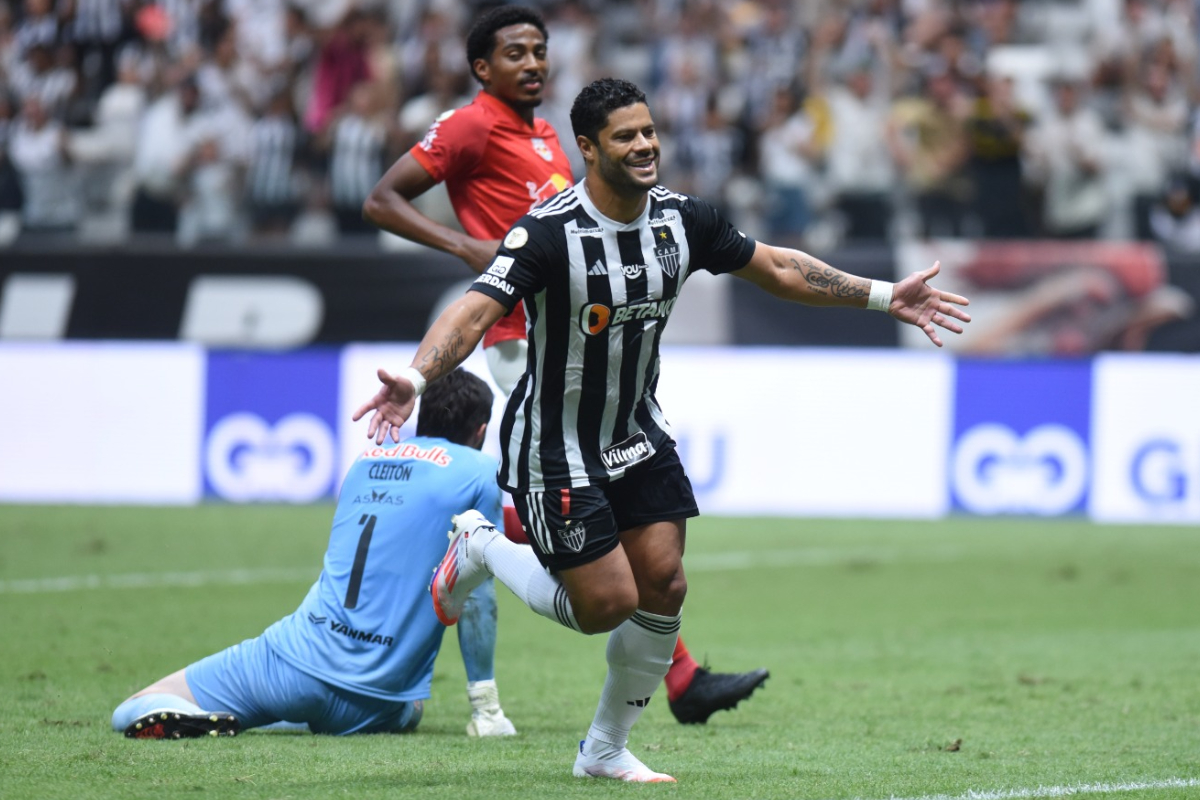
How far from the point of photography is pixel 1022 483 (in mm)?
13859

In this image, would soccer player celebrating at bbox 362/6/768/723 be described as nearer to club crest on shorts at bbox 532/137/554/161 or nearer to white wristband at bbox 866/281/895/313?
club crest on shorts at bbox 532/137/554/161

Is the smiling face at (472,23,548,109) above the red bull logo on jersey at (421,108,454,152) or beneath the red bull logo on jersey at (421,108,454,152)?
above

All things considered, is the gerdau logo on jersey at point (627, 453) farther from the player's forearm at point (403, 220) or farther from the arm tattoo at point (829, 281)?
the player's forearm at point (403, 220)

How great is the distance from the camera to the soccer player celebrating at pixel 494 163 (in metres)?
7.14

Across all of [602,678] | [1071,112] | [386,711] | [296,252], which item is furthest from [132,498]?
[1071,112]

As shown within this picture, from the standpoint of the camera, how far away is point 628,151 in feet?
17.5

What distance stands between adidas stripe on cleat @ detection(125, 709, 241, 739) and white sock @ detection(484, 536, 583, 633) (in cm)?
120

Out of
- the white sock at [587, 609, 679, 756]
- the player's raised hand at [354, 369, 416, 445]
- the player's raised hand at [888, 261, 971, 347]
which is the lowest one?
the white sock at [587, 609, 679, 756]

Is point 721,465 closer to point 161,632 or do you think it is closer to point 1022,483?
Result: point 1022,483

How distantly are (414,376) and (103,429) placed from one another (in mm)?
9918

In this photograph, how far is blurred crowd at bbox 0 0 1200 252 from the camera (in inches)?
642

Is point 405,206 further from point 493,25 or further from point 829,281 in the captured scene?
point 829,281

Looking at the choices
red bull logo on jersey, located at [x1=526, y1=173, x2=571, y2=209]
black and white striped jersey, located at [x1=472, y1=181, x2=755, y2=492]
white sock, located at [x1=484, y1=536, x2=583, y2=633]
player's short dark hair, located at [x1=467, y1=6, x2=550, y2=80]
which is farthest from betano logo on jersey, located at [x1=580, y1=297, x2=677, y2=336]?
player's short dark hair, located at [x1=467, y1=6, x2=550, y2=80]

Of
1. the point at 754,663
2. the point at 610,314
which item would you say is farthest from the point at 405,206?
the point at 754,663
